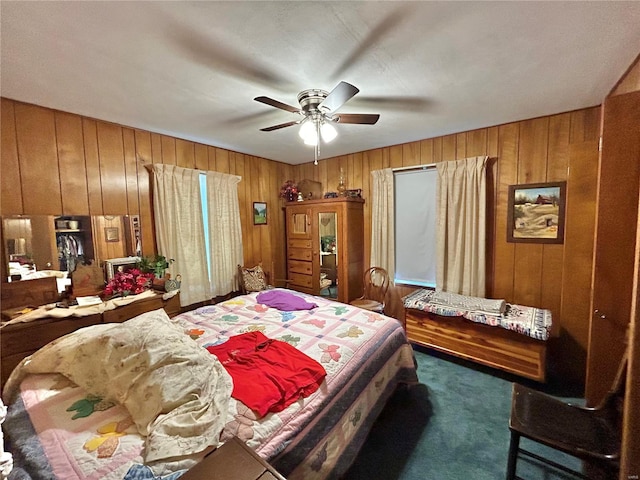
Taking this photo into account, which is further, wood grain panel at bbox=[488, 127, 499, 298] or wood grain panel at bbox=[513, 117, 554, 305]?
wood grain panel at bbox=[488, 127, 499, 298]

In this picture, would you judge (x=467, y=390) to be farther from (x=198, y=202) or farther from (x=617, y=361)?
(x=198, y=202)

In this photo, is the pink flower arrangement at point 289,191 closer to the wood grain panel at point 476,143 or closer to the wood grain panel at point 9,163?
the wood grain panel at point 476,143

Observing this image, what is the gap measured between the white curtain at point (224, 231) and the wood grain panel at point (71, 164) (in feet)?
3.76

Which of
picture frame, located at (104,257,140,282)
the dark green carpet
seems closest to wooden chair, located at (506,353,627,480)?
the dark green carpet

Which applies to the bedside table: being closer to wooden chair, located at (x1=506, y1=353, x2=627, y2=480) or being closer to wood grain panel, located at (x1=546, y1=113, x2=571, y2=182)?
wooden chair, located at (x1=506, y1=353, x2=627, y2=480)

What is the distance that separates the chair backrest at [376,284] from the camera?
338 cm

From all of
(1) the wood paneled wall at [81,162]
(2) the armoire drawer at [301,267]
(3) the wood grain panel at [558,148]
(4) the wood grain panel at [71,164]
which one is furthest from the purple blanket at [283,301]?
(3) the wood grain panel at [558,148]

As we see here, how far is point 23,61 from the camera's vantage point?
4.97 feet

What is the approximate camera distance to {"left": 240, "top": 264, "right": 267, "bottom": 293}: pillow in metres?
3.48

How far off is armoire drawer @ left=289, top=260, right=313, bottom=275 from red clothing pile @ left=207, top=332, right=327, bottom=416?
2.11 metres

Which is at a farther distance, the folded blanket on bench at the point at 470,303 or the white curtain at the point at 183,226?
the white curtain at the point at 183,226

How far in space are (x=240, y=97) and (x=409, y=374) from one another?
252cm

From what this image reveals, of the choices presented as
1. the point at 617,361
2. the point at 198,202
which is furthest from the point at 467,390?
the point at 198,202

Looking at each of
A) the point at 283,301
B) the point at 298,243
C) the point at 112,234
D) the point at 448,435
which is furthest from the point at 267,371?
the point at 298,243
